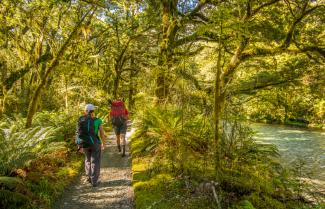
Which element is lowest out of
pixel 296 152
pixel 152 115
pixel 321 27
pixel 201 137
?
pixel 296 152

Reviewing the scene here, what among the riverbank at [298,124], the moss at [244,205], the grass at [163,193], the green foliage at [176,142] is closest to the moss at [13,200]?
the grass at [163,193]

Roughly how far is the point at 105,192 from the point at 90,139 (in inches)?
46.5

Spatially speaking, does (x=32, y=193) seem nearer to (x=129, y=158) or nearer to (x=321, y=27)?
(x=129, y=158)

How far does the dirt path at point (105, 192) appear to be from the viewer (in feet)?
18.6

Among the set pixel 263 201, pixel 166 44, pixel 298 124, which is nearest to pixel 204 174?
pixel 263 201

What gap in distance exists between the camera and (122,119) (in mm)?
9414

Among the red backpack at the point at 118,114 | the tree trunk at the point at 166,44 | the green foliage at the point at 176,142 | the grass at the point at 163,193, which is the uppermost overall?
the tree trunk at the point at 166,44

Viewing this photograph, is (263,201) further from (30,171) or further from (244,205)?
(30,171)

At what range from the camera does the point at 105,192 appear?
20.8 feet

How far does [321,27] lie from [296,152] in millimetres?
7224

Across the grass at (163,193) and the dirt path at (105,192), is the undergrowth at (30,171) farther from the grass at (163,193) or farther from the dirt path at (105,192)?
the grass at (163,193)

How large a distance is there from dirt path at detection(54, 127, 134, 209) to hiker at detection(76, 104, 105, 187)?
1.09 ft

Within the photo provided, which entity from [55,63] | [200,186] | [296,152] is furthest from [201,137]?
[296,152]

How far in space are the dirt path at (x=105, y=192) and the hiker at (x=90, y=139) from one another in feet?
1.09
